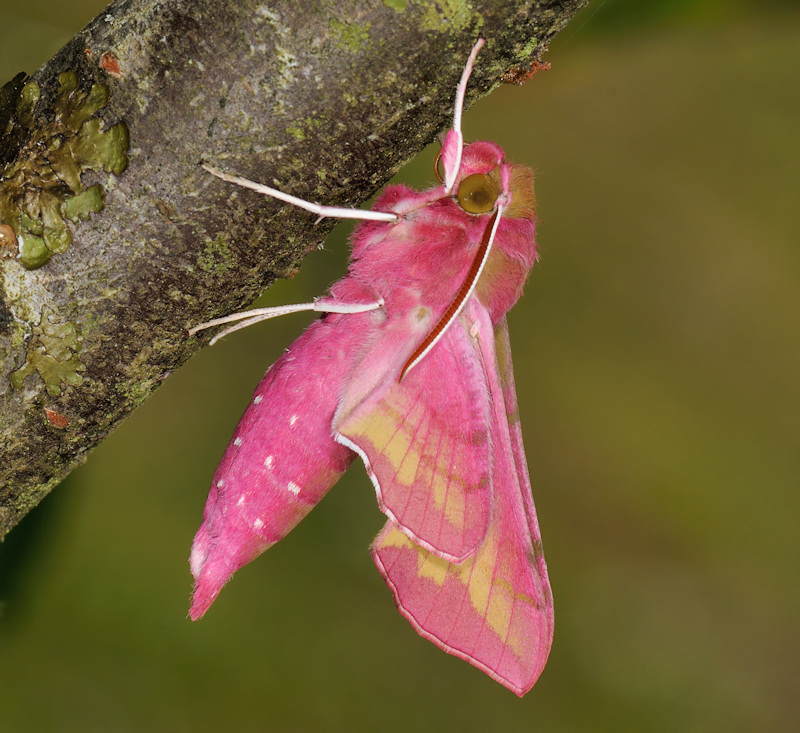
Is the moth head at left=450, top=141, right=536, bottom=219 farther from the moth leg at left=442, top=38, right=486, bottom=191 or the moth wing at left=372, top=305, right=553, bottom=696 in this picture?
the moth wing at left=372, top=305, right=553, bottom=696

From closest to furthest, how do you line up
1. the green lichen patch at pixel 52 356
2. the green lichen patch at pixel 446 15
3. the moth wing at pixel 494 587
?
the green lichen patch at pixel 446 15 < the green lichen patch at pixel 52 356 < the moth wing at pixel 494 587

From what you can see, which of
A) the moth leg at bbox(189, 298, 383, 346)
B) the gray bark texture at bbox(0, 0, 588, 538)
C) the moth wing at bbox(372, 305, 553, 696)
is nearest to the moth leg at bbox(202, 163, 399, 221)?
the gray bark texture at bbox(0, 0, 588, 538)

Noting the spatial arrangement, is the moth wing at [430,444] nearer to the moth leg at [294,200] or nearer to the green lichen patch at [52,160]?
the moth leg at [294,200]

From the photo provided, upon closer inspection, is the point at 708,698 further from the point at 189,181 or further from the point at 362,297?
the point at 189,181

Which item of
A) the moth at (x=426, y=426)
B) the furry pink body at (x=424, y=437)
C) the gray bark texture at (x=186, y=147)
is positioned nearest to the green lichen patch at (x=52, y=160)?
the gray bark texture at (x=186, y=147)

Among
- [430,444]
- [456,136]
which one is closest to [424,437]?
[430,444]

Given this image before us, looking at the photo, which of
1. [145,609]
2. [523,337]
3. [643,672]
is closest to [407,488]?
[523,337]
